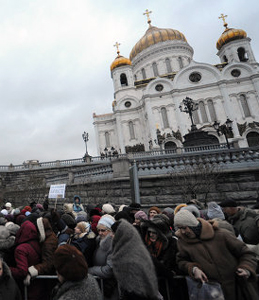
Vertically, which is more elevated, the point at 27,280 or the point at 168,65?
the point at 168,65

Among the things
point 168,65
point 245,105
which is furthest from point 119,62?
point 245,105

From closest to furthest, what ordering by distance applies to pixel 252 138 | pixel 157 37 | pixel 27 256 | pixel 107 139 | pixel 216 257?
pixel 216 257 < pixel 27 256 < pixel 252 138 < pixel 107 139 < pixel 157 37

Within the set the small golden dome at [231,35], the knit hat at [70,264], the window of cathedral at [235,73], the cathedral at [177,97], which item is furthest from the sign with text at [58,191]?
the small golden dome at [231,35]

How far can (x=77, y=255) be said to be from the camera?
2125mm

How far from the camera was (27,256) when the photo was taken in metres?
2.94

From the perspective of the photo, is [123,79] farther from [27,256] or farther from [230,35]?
[27,256]

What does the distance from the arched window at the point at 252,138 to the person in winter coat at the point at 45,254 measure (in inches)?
1353

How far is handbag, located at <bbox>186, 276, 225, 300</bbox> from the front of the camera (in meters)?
2.23

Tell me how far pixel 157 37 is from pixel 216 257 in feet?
163

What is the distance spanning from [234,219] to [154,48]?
4666 cm

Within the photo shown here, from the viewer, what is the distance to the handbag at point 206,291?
2.23 m

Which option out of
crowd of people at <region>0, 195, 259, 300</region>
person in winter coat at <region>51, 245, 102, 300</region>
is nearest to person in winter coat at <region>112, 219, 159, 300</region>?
crowd of people at <region>0, 195, 259, 300</region>

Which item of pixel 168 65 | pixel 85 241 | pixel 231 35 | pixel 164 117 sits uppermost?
pixel 231 35

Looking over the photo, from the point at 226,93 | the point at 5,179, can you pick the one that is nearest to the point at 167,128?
the point at 226,93
